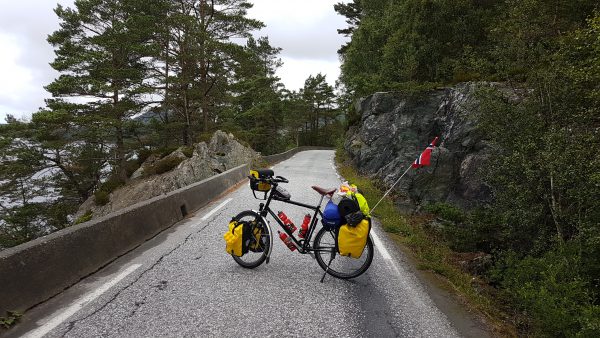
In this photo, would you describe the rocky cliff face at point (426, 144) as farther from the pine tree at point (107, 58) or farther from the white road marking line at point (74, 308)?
the pine tree at point (107, 58)

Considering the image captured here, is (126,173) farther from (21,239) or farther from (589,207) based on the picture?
(589,207)

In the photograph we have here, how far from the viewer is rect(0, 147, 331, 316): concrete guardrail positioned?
3381mm

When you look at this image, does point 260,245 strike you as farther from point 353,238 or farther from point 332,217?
point 353,238

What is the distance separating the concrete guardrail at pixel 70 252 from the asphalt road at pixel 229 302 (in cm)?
15

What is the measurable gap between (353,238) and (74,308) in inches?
128

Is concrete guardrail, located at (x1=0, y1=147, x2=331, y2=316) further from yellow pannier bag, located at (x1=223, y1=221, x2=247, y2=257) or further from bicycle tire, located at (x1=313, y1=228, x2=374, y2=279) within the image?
bicycle tire, located at (x1=313, y1=228, x2=374, y2=279)

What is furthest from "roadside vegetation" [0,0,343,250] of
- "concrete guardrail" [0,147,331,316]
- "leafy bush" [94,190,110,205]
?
"concrete guardrail" [0,147,331,316]

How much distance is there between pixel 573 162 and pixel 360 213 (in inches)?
188

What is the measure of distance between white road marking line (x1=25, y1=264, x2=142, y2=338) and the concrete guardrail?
0.37m

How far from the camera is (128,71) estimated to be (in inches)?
816

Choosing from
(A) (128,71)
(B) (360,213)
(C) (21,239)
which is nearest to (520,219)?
(B) (360,213)

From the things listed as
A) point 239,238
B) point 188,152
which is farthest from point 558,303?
point 188,152

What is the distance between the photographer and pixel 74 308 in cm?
358

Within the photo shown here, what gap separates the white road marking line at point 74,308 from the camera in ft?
10.3
